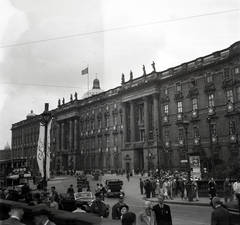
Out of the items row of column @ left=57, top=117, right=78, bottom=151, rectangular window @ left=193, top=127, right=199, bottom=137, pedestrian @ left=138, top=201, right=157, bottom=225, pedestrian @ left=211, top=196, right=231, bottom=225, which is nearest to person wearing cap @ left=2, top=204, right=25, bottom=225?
pedestrian @ left=138, top=201, right=157, bottom=225

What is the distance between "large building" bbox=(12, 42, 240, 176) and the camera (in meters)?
43.5

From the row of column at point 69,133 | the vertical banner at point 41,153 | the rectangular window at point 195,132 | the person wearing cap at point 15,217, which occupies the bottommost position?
the person wearing cap at point 15,217

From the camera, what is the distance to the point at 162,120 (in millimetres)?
55062

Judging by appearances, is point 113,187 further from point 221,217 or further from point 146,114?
point 146,114

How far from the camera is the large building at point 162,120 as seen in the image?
143 feet

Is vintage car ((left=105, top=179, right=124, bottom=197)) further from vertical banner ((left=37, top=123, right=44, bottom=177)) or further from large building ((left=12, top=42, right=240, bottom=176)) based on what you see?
vertical banner ((left=37, top=123, right=44, bottom=177))

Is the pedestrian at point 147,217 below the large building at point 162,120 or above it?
below

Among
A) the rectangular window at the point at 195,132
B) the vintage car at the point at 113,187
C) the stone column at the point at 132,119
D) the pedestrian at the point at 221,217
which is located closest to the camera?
the pedestrian at the point at 221,217

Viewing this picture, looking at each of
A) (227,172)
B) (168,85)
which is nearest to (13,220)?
(227,172)

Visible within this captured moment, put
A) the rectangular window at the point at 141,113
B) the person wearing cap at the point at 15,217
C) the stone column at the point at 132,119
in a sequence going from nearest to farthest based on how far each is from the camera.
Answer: the person wearing cap at the point at 15,217 < the stone column at the point at 132,119 < the rectangular window at the point at 141,113

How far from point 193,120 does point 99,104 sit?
31.3m

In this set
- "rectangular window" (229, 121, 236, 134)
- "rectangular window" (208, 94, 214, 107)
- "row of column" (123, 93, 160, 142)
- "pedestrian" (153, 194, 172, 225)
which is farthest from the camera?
"row of column" (123, 93, 160, 142)

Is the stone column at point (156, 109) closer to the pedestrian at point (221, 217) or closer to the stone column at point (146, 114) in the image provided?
the stone column at point (146, 114)

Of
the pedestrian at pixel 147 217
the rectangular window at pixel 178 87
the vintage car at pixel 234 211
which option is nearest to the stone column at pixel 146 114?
the rectangular window at pixel 178 87
